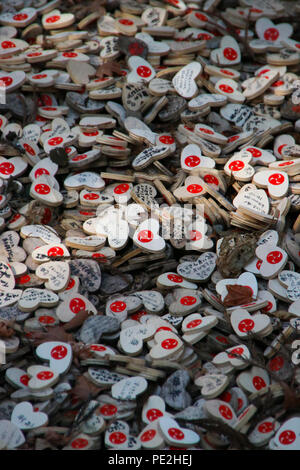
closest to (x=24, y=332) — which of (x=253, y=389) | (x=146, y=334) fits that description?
(x=146, y=334)

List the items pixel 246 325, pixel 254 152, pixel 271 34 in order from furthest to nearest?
pixel 271 34 → pixel 254 152 → pixel 246 325

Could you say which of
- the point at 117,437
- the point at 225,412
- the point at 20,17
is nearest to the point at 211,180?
the point at 225,412

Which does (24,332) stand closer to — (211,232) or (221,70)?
(211,232)

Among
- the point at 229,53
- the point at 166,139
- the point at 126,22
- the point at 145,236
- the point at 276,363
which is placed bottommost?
the point at 276,363

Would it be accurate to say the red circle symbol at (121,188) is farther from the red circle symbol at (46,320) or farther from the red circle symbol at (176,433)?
the red circle symbol at (176,433)

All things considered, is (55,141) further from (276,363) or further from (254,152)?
(276,363)

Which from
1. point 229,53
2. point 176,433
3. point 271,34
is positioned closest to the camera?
point 176,433

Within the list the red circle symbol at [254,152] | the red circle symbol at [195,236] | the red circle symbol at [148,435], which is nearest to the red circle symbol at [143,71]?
the red circle symbol at [254,152]
